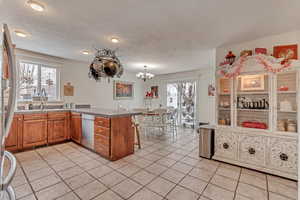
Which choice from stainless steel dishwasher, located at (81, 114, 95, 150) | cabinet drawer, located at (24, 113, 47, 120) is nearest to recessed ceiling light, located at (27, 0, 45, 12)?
stainless steel dishwasher, located at (81, 114, 95, 150)

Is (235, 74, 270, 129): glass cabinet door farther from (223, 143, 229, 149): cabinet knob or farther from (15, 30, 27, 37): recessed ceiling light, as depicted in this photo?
(15, 30, 27, 37): recessed ceiling light

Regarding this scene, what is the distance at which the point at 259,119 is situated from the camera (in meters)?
2.58

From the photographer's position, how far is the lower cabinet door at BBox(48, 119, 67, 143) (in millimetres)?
3400

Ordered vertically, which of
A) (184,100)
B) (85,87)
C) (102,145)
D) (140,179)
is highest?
(85,87)

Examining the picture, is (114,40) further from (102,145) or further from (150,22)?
(102,145)

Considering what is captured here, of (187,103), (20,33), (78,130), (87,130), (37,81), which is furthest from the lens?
(187,103)

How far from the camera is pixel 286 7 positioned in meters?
1.72

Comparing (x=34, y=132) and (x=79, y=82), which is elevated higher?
(x=79, y=82)

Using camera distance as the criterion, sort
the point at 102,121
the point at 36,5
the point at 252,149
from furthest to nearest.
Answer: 1. the point at 102,121
2. the point at 252,149
3. the point at 36,5

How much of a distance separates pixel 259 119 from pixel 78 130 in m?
3.99

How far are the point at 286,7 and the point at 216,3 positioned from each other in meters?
0.91

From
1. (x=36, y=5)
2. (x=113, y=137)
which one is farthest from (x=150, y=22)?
(x=113, y=137)

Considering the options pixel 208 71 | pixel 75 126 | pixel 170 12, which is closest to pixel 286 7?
pixel 170 12

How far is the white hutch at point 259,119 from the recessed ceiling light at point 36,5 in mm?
3059
